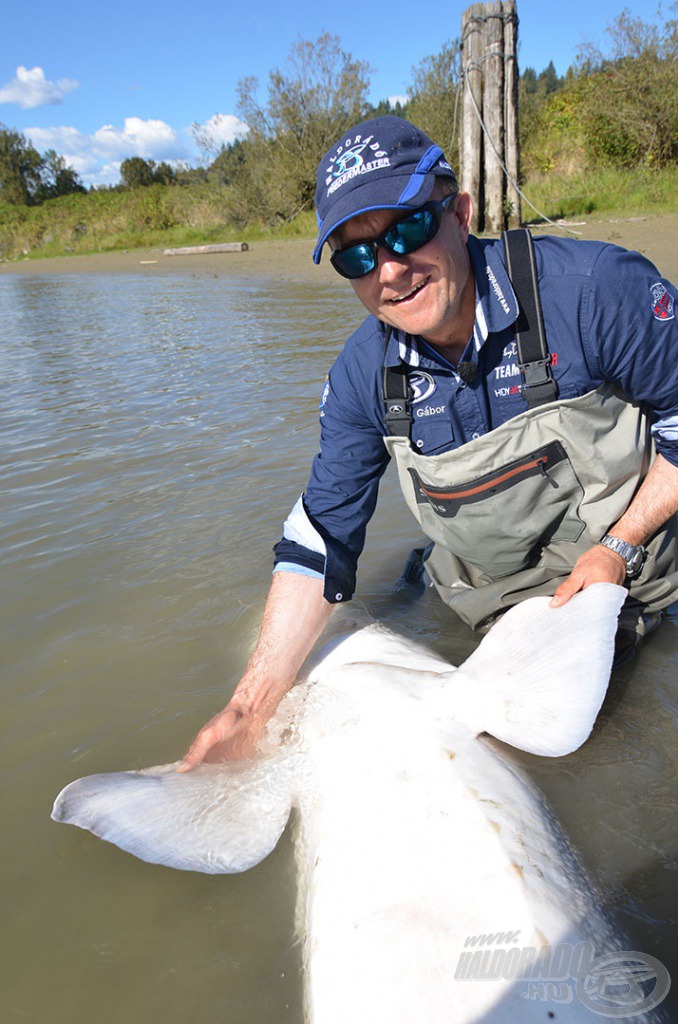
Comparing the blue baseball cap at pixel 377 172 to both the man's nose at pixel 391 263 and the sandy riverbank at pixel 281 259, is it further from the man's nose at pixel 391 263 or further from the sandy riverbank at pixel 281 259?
the sandy riverbank at pixel 281 259

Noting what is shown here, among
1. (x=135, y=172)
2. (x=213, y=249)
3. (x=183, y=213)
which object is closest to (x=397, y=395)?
(x=213, y=249)

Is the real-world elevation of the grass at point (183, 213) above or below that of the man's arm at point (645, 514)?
above

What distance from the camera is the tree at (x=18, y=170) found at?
161ft

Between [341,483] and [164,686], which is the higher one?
[341,483]

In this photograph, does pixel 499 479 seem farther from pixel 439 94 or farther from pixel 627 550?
pixel 439 94

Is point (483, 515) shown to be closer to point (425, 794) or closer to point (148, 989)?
point (425, 794)

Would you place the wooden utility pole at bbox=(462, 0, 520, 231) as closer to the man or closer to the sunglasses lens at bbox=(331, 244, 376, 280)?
the man

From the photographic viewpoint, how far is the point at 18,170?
5019 cm

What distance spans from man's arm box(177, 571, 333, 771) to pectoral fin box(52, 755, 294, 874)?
0.12 meters

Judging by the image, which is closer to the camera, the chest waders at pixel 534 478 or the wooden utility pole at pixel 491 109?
the chest waders at pixel 534 478

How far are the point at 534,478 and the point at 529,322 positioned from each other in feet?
1.53

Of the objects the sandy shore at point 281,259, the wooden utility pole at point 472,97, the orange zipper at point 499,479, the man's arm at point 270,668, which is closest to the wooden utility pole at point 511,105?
the wooden utility pole at point 472,97

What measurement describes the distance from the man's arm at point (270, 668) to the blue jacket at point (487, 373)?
0.07 m

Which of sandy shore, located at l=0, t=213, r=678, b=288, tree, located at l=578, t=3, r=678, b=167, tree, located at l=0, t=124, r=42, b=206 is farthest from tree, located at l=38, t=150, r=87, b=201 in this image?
tree, located at l=578, t=3, r=678, b=167
